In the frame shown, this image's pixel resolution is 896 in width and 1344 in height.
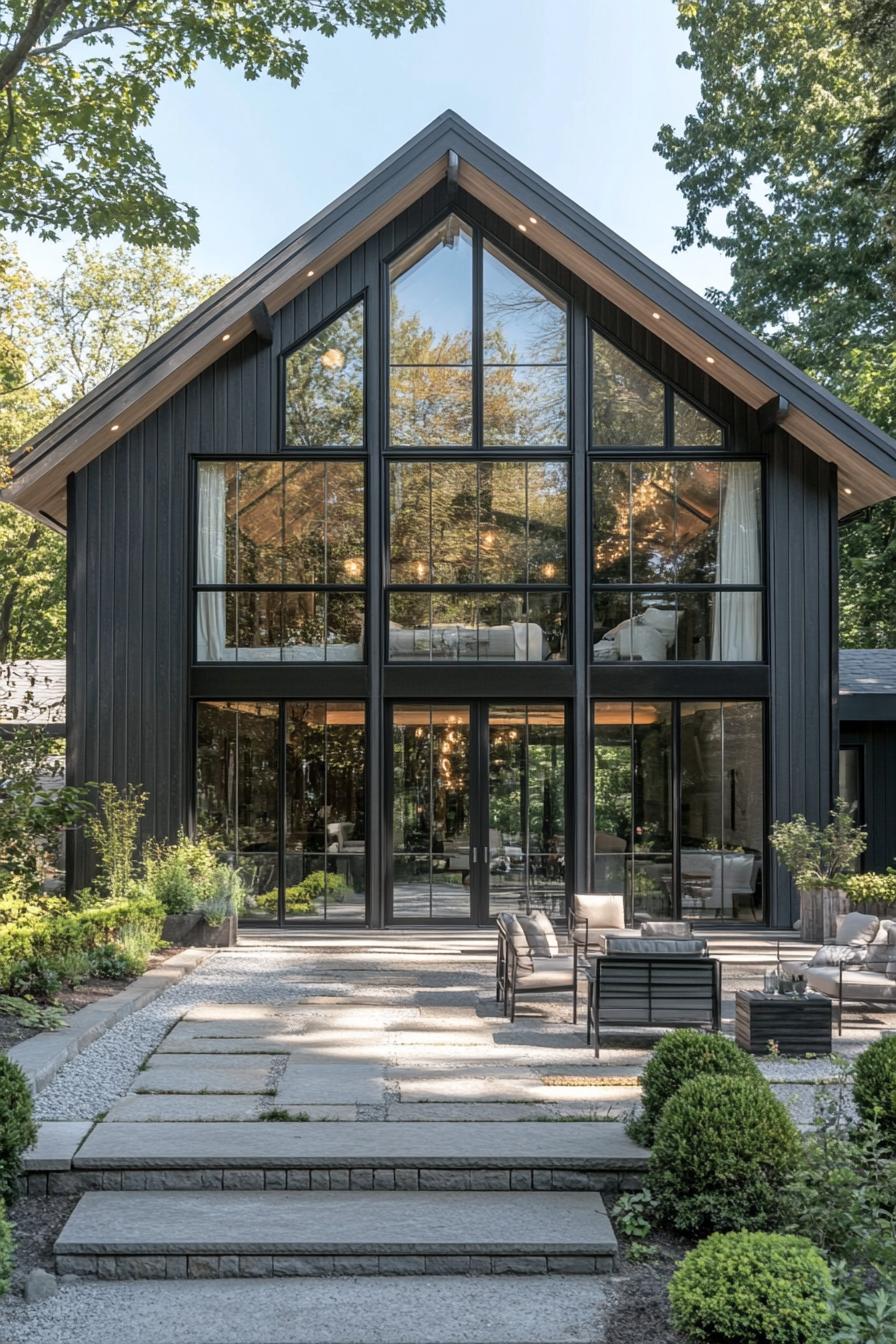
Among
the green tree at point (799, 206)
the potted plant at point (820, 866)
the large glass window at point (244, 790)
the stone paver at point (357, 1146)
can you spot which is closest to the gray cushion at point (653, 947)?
the stone paver at point (357, 1146)

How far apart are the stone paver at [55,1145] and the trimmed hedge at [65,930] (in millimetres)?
2854

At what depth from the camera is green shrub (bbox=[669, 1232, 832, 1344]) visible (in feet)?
13.2

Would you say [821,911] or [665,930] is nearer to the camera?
[665,930]

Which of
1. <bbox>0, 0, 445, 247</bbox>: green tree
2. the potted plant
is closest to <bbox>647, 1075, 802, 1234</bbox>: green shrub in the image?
the potted plant

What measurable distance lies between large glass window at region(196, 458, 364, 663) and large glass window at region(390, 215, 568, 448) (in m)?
1.24

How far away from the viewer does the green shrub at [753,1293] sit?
4020 mm

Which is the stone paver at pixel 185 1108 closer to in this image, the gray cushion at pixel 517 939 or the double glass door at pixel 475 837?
the gray cushion at pixel 517 939

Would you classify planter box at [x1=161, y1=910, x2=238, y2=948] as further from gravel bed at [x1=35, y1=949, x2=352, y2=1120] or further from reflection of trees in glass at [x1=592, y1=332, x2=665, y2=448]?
reflection of trees in glass at [x1=592, y1=332, x2=665, y2=448]

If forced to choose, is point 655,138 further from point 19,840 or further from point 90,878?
point 19,840

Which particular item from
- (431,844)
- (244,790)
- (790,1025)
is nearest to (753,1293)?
(790,1025)

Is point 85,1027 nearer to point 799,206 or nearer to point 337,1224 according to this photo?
point 337,1224

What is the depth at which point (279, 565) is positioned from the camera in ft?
44.5

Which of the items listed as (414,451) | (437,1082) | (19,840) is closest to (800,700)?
(414,451)

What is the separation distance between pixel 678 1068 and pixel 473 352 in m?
9.98
